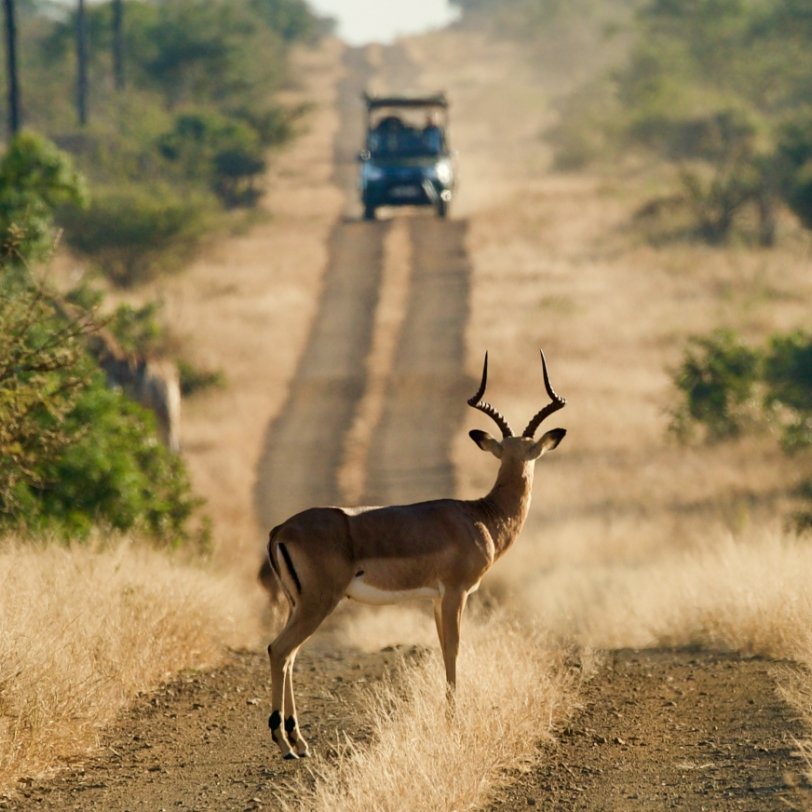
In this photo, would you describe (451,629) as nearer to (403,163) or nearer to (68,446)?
(68,446)

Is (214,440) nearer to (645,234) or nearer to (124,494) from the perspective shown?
(124,494)

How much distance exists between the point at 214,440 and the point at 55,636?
2020 centimetres

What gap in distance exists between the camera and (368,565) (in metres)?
9.70

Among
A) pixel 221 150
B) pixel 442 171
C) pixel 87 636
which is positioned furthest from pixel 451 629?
→ pixel 221 150

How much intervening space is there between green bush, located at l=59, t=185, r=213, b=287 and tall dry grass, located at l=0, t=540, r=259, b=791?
3150 centimetres

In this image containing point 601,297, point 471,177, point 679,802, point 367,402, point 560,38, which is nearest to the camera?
point 679,802

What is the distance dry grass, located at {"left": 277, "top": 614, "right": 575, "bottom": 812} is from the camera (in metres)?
7.96

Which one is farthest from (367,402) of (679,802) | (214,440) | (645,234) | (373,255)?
(679,802)

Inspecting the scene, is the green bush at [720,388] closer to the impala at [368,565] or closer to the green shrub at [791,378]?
the green shrub at [791,378]

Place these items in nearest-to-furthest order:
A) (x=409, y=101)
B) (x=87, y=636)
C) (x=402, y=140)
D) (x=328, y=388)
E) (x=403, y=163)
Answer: (x=87, y=636) < (x=328, y=388) < (x=402, y=140) < (x=403, y=163) < (x=409, y=101)

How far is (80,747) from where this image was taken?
9.90 m

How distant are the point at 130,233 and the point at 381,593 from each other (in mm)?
37825

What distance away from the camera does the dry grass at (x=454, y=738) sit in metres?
7.96

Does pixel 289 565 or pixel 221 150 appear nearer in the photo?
pixel 289 565
